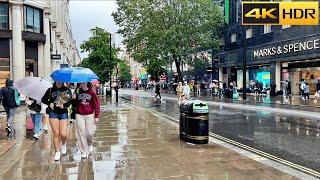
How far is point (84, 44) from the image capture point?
4862 cm

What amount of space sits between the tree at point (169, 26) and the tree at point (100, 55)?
3.43 metres

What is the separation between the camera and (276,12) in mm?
28359

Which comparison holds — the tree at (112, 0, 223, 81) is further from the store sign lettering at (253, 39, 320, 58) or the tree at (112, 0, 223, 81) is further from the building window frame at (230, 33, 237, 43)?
the store sign lettering at (253, 39, 320, 58)

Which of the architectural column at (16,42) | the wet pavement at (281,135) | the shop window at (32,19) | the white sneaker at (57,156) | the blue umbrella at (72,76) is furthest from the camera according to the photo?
the shop window at (32,19)

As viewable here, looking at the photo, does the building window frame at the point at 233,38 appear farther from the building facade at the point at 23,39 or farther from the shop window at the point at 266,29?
the building facade at the point at 23,39

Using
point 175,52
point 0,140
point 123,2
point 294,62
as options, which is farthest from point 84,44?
point 0,140

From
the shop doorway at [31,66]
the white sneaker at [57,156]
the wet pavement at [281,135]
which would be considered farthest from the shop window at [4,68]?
the white sneaker at [57,156]

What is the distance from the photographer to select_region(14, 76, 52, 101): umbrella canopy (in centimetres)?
1095

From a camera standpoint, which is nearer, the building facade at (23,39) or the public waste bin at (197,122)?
the public waste bin at (197,122)

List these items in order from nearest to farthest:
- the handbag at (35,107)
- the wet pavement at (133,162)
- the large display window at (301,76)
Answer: the wet pavement at (133,162)
the handbag at (35,107)
the large display window at (301,76)

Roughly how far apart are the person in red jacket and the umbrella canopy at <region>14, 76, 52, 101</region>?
267 centimetres

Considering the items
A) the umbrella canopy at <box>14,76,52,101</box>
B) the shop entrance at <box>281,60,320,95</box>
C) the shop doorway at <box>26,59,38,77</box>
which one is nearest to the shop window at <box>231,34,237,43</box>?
the shop entrance at <box>281,60,320,95</box>

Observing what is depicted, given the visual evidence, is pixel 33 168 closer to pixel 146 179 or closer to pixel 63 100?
pixel 63 100

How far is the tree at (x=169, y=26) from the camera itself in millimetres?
46656
